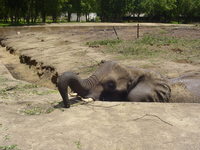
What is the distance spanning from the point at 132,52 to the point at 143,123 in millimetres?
9304

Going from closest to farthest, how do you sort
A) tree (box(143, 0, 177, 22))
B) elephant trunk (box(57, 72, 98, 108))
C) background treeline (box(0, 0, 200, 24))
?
elephant trunk (box(57, 72, 98, 108)), background treeline (box(0, 0, 200, 24)), tree (box(143, 0, 177, 22))

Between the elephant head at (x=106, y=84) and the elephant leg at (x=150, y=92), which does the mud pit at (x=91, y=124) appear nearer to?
the elephant head at (x=106, y=84)

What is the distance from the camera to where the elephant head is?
6.57 meters

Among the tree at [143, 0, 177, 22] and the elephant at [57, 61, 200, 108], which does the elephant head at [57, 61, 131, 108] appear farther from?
the tree at [143, 0, 177, 22]

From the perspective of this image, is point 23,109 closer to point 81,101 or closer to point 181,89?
point 81,101

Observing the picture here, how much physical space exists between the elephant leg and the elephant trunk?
0.87m

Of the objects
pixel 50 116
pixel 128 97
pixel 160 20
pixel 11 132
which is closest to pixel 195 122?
pixel 128 97

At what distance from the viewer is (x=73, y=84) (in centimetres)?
629

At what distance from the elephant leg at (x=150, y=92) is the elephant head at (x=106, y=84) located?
240 millimetres

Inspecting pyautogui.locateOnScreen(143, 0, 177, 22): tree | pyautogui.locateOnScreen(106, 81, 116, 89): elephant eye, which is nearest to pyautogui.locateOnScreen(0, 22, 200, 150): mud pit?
pyautogui.locateOnScreen(106, 81, 116, 89): elephant eye

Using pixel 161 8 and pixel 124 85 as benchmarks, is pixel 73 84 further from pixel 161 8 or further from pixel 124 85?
pixel 161 8

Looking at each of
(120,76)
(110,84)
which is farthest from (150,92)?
(110,84)

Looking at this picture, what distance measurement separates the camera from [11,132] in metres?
4.97

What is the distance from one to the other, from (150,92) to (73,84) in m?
1.70
